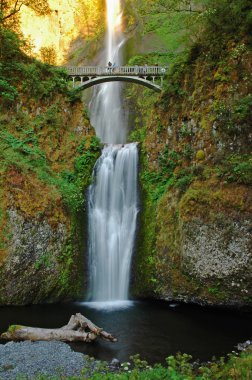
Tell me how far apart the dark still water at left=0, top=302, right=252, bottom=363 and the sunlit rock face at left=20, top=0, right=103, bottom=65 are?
3016 centimetres

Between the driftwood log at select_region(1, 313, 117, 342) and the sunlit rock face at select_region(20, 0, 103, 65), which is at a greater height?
the sunlit rock face at select_region(20, 0, 103, 65)

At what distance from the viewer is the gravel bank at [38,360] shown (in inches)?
314

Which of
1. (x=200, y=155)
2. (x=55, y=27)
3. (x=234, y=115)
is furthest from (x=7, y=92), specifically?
(x=55, y=27)

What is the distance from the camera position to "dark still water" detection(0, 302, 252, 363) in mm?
9805

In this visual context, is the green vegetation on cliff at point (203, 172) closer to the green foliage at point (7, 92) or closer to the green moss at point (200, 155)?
the green moss at point (200, 155)

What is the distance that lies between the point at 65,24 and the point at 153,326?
3547 cm

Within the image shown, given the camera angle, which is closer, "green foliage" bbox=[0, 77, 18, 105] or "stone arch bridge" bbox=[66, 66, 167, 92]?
"green foliage" bbox=[0, 77, 18, 105]

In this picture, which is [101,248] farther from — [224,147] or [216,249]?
[224,147]

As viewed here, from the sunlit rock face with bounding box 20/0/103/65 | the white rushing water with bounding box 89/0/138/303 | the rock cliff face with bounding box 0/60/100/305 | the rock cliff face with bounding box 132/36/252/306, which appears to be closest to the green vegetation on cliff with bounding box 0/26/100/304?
the rock cliff face with bounding box 0/60/100/305

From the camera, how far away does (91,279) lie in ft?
49.8

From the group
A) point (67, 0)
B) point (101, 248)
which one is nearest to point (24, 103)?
point (101, 248)

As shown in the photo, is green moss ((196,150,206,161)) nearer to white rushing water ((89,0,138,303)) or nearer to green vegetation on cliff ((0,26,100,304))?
white rushing water ((89,0,138,303))

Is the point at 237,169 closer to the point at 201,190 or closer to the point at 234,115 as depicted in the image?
the point at 201,190

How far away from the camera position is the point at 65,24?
3850cm
